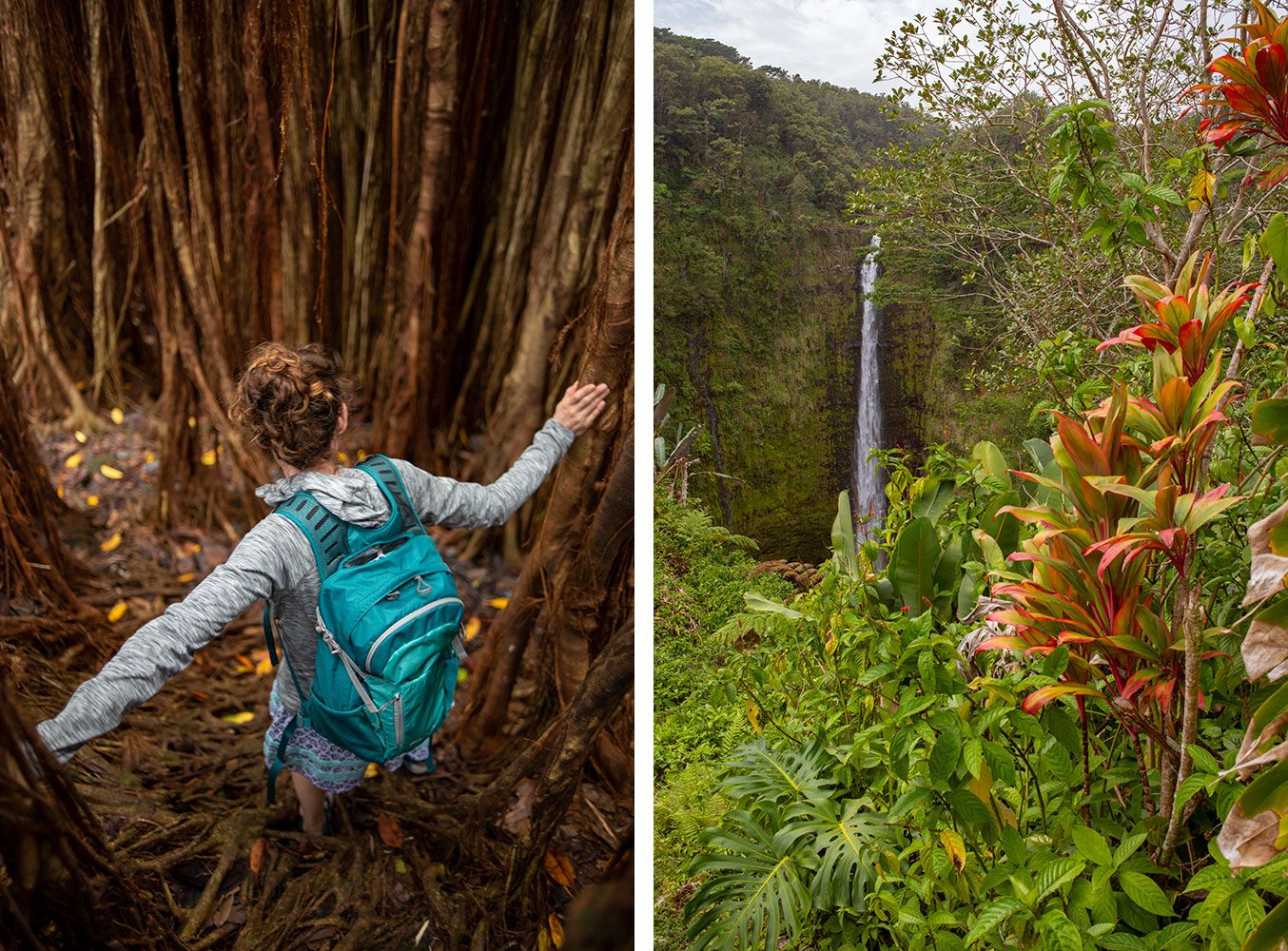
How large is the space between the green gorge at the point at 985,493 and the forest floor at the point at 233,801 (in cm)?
35

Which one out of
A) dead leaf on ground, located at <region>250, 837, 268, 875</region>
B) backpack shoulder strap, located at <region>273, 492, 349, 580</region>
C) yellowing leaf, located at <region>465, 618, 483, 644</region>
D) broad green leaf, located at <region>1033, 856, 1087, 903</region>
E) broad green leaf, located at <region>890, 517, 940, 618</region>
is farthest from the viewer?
yellowing leaf, located at <region>465, 618, 483, 644</region>

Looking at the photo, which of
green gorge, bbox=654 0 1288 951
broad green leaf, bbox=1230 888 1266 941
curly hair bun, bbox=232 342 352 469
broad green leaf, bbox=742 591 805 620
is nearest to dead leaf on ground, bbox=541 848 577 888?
green gorge, bbox=654 0 1288 951

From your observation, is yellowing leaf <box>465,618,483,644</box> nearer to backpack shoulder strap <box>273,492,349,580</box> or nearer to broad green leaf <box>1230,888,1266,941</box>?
backpack shoulder strap <box>273,492,349,580</box>

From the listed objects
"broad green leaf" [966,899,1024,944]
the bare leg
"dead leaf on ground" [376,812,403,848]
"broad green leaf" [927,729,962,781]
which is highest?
"broad green leaf" [927,729,962,781]

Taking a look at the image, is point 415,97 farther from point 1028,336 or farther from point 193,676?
point 1028,336

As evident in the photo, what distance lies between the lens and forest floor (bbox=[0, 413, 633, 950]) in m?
1.29

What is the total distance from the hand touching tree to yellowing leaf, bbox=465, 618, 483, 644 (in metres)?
0.43

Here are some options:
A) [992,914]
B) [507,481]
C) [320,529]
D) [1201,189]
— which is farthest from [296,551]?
[1201,189]

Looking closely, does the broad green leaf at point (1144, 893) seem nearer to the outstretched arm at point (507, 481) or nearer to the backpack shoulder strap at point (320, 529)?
the outstretched arm at point (507, 481)

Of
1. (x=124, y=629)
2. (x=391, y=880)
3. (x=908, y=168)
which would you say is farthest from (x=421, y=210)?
(x=391, y=880)

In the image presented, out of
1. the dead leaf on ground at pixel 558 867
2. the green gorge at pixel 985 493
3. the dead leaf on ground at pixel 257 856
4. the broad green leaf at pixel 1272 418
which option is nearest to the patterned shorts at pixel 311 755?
the dead leaf on ground at pixel 257 856

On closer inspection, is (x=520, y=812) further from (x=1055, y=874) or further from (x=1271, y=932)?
(x=1271, y=932)

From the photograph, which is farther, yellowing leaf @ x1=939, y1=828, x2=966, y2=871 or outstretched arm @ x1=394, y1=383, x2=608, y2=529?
outstretched arm @ x1=394, y1=383, x2=608, y2=529

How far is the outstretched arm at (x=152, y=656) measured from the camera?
3.56 feet
